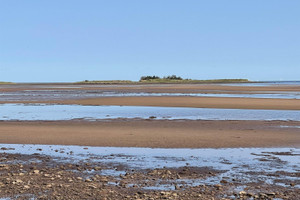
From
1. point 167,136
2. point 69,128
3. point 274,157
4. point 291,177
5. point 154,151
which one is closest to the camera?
Answer: point 291,177

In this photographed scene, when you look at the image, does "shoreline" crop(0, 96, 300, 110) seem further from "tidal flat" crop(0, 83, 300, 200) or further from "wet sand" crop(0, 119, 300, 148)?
"tidal flat" crop(0, 83, 300, 200)

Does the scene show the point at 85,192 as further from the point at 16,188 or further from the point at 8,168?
the point at 8,168

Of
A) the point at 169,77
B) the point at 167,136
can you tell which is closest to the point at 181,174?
the point at 167,136

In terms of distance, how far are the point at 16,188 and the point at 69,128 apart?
1007 centimetres

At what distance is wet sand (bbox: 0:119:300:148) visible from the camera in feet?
47.2

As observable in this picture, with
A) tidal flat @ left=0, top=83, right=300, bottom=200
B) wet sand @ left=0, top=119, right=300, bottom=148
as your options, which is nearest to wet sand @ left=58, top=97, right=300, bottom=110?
wet sand @ left=0, top=119, right=300, bottom=148

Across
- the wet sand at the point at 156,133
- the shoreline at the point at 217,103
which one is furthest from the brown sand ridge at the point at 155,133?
the shoreline at the point at 217,103

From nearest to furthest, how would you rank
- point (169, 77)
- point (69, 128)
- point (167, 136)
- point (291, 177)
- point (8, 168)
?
1. point (291, 177)
2. point (8, 168)
3. point (167, 136)
4. point (69, 128)
5. point (169, 77)

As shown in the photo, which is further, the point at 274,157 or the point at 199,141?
the point at 199,141

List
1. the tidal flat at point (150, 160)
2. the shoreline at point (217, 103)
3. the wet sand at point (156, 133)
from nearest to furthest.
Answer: the tidal flat at point (150, 160)
the wet sand at point (156, 133)
the shoreline at point (217, 103)

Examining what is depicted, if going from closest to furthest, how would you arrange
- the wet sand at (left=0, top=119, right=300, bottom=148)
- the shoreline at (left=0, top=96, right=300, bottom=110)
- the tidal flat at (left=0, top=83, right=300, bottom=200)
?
the tidal flat at (left=0, top=83, right=300, bottom=200)
the wet sand at (left=0, top=119, right=300, bottom=148)
the shoreline at (left=0, top=96, right=300, bottom=110)

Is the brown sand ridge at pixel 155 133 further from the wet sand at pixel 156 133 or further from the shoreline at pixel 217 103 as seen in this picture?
the shoreline at pixel 217 103

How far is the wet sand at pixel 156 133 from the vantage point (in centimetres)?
1439

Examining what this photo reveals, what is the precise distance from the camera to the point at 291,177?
9242 millimetres
